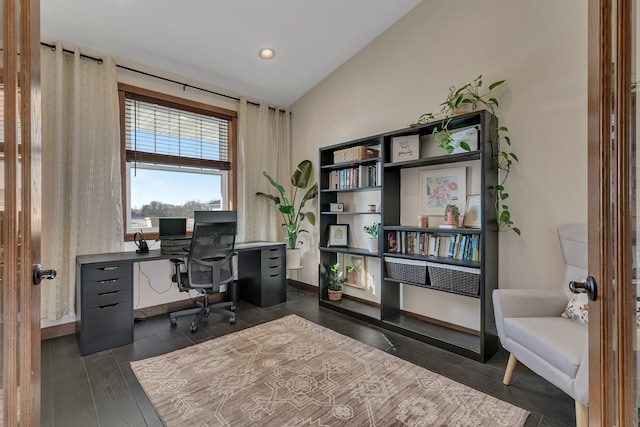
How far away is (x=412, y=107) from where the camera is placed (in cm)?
304

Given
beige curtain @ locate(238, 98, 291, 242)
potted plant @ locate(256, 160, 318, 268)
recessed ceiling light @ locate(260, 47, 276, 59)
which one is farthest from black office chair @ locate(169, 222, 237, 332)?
recessed ceiling light @ locate(260, 47, 276, 59)

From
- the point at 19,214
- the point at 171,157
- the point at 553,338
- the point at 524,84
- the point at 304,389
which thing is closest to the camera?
Result: the point at 19,214

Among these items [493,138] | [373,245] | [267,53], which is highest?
[267,53]

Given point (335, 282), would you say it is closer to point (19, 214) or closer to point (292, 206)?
point (292, 206)

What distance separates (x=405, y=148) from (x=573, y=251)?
1543mm

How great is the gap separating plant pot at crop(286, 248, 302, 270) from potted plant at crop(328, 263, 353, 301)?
1.87ft

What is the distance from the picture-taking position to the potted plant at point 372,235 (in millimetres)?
3141

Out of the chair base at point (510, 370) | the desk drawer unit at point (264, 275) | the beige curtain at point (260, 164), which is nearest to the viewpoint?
the chair base at point (510, 370)

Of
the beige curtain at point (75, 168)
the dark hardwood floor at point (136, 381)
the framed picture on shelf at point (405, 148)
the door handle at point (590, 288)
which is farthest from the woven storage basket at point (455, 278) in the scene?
the beige curtain at point (75, 168)

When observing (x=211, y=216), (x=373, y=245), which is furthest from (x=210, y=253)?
(x=373, y=245)

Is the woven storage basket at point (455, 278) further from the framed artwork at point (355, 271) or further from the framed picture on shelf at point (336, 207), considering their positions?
the framed picture on shelf at point (336, 207)

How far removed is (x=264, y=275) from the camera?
11.7 ft

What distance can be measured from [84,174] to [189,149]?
3.77 ft

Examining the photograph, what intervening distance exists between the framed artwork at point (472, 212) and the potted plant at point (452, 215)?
77 millimetres
